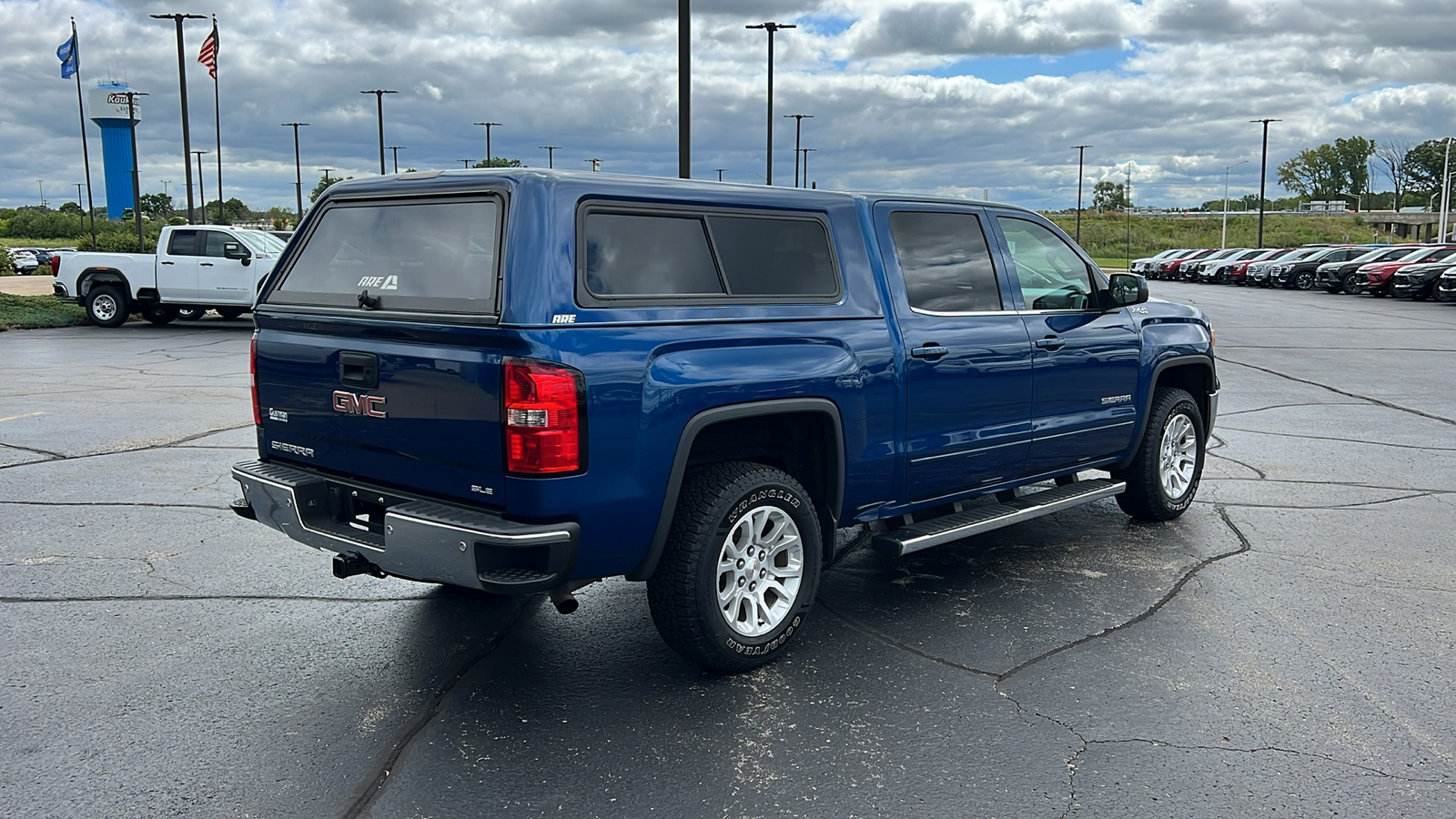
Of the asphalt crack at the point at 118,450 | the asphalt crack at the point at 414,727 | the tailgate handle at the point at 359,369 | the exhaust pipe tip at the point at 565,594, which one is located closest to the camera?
the asphalt crack at the point at 414,727

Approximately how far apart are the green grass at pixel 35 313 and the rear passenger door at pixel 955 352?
20.5 meters

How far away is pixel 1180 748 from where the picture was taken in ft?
12.7

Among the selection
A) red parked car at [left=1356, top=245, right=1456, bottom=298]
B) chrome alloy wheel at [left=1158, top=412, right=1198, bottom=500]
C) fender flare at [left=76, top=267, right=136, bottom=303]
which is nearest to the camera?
chrome alloy wheel at [left=1158, top=412, right=1198, bottom=500]

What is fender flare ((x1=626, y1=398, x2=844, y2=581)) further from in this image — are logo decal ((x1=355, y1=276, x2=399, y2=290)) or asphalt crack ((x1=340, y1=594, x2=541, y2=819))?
are logo decal ((x1=355, y1=276, x2=399, y2=290))

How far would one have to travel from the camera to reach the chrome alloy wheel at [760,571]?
4.45 metres

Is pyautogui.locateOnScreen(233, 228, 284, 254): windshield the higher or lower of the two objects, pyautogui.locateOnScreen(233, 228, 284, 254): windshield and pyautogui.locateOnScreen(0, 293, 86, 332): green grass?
the higher

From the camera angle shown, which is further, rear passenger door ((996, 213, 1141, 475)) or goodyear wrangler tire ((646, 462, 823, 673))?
rear passenger door ((996, 213, 1141, 475))

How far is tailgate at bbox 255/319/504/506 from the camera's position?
3.92m

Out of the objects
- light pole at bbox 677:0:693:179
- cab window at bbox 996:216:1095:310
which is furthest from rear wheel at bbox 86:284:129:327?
cab window at bbox 996:216:1095:310

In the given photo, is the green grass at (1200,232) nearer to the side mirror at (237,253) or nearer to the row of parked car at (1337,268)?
the row of parked car at (1337,268)

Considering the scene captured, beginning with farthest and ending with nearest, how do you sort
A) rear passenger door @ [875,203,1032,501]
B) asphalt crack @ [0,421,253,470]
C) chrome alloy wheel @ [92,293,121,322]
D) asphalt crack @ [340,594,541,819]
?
chrome alloy wheel @ [92,293,121,322], asphalt crack @ [0,421,253,470], rear passenger door @ [875,203,1032,501], asphalt crack @ [340,594,541,819]

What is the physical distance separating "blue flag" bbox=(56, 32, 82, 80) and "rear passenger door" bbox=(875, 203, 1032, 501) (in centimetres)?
4695

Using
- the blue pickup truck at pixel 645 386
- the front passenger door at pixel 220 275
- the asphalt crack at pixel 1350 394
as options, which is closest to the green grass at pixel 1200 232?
the asphalt crack at pixel 1350 394

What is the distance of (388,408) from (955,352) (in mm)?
2554
